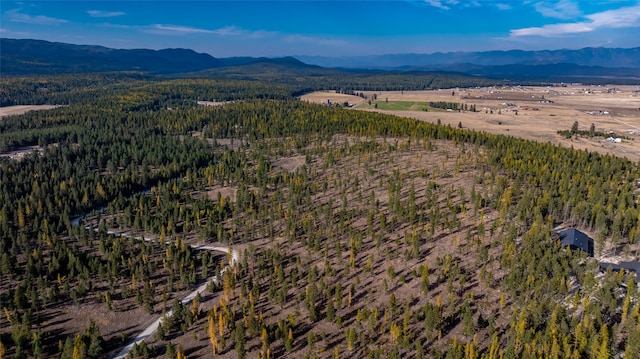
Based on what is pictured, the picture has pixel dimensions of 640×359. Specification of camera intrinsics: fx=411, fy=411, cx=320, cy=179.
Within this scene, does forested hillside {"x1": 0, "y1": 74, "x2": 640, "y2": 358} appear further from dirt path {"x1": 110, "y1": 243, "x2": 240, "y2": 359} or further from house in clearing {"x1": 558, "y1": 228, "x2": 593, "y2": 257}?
house in clearing {"x1": 558, "y1": 228, "x2": 593, "y2": 257}

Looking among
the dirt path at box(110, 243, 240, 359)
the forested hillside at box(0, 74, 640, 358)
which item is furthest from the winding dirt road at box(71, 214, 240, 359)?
the forested hillside at box(0, 74, 640, 358)

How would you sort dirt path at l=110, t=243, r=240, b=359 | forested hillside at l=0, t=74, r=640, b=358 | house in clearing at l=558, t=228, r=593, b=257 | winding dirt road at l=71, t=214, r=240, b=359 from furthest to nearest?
house in clearing at l=558, t=228, r=593, b=257 < winding dirt road at l=71, t=214, r=240, b=359 < dirt path at l=110, t=243, r=240, b=359 < forested hillside at l=0, t=74, r=640, b=358

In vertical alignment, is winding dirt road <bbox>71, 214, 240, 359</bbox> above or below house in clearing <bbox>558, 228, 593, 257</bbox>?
below

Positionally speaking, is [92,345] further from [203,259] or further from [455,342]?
[455,342]

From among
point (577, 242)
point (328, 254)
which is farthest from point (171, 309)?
point (577, 242)

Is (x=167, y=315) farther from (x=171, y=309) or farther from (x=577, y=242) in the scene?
(x=577, y=242)

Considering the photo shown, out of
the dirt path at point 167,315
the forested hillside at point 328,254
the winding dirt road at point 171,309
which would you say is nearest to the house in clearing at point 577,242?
the forested hillside at point 328,254

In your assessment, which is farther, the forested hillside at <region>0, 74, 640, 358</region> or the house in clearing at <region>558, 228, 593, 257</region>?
the house in clearing at <region>558, 228, 593, 257</region>

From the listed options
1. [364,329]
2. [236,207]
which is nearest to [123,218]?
[236,207]
